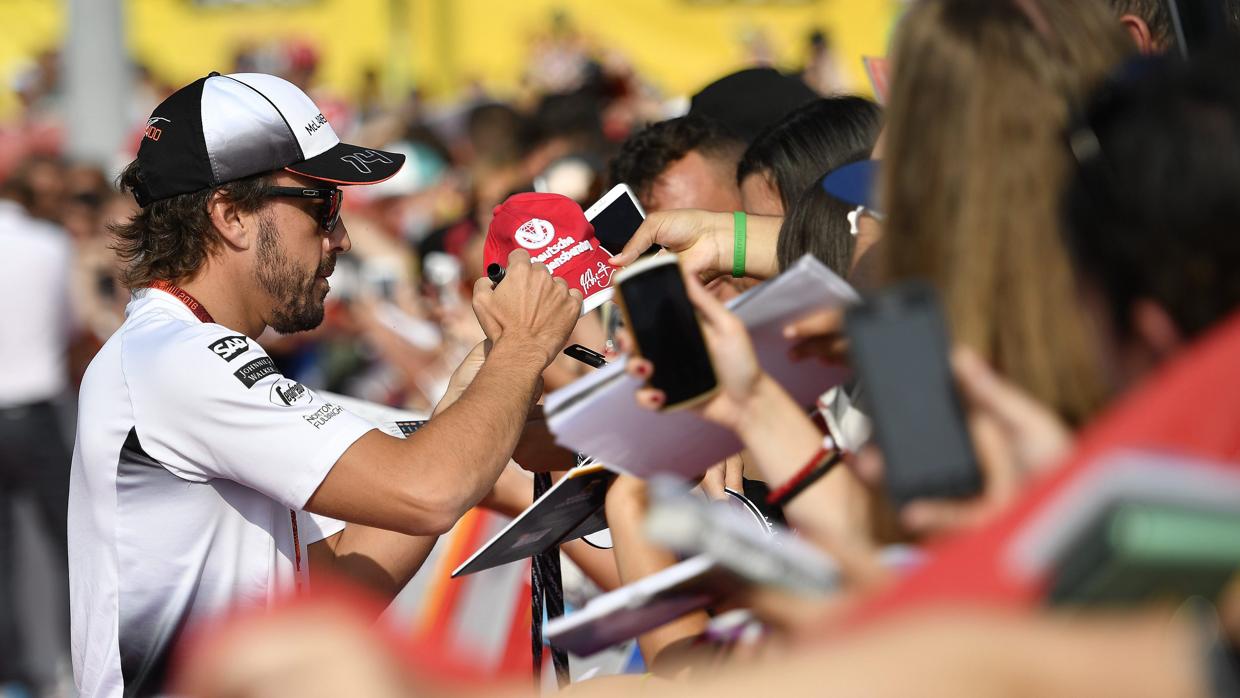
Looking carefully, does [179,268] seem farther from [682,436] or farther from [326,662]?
[326,662]

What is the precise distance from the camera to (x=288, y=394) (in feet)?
8.73

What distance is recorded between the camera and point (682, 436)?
1860mm

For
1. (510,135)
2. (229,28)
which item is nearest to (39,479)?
(510,135)

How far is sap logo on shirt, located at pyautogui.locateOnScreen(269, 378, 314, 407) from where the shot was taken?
264 centimetres

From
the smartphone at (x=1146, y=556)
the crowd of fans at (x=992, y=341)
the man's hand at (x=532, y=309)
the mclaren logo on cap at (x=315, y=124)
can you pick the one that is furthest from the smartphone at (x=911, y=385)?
the mclaren logo on cap at (x=315, y=124)

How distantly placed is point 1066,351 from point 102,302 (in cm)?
727

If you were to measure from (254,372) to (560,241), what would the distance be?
664 mm

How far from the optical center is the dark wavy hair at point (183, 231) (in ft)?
9.55

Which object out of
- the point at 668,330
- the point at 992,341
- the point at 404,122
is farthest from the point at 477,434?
the point at 404,122

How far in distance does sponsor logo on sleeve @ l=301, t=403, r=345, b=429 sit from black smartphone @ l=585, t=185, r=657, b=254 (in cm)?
74

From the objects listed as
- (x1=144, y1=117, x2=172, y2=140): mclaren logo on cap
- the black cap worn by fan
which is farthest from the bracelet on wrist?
the black cap worn by fan

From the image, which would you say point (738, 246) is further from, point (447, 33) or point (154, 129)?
point (447, 33)

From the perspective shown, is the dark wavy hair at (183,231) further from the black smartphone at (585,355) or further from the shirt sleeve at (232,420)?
the black smartphone at (585,355)

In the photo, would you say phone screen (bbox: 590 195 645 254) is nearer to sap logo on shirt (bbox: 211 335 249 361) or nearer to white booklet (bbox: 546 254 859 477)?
sap logo on shirt (bbox: 211 335 249 361)
